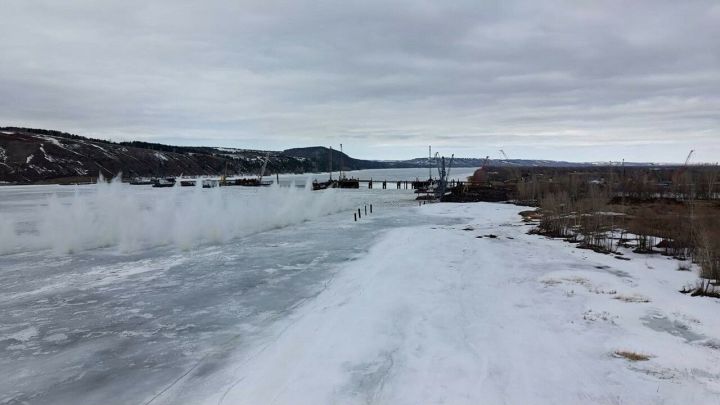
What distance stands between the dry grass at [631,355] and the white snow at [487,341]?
0.37ft

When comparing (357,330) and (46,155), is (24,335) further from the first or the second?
(46,155)

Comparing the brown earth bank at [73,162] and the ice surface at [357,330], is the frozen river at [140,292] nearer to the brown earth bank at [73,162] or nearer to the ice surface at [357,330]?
the ice surface at [357,330]

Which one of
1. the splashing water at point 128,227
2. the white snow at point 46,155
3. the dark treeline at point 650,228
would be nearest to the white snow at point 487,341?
the dark treeline at point 650,228

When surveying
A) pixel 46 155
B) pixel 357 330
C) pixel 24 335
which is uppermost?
pixel 46 155

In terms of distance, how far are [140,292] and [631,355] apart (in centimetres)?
1256

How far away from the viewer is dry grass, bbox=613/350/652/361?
27.4 feet

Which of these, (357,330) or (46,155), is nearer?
(357,330)

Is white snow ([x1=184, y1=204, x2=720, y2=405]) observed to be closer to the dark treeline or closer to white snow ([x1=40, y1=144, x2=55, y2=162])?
the dark treeline

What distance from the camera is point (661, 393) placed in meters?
7.05

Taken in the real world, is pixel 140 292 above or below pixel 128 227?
below

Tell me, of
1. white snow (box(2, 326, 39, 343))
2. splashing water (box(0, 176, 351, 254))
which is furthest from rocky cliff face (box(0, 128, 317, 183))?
white snow (box(2, 326, 39, 343))

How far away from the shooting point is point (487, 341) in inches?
364

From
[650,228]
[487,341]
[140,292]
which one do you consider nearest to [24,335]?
[140,292]

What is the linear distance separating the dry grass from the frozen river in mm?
7077
